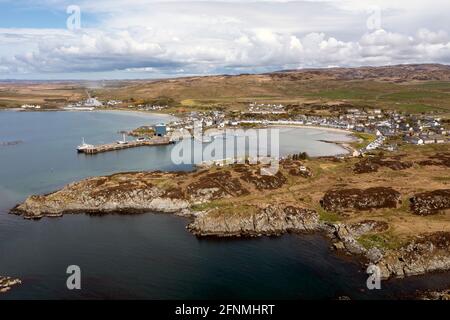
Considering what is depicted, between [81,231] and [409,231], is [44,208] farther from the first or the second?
[409,231]

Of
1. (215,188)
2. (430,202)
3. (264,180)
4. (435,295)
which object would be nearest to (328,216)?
(430,202)

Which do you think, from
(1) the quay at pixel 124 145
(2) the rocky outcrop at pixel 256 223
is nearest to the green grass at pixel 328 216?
(2) the rocky outcrop at pixel 256 223

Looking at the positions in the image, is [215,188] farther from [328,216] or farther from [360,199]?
[360,199]

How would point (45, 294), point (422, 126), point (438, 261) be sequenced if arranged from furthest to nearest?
point (422, 126)
point (438, 261)
point (45, 294)

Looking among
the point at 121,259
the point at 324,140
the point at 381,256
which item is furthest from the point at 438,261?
the point at 324,140

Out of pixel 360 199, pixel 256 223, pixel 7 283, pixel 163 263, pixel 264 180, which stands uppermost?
pixel 264 180

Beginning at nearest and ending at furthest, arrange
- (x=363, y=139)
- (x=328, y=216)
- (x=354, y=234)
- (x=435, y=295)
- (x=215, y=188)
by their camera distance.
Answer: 1. (x=435, y=295)
2. (x=354, y=234)
3. (x=328, y=216)
4. (x=215, y=188)
5. (x=363, y=139)

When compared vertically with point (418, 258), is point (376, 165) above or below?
above
